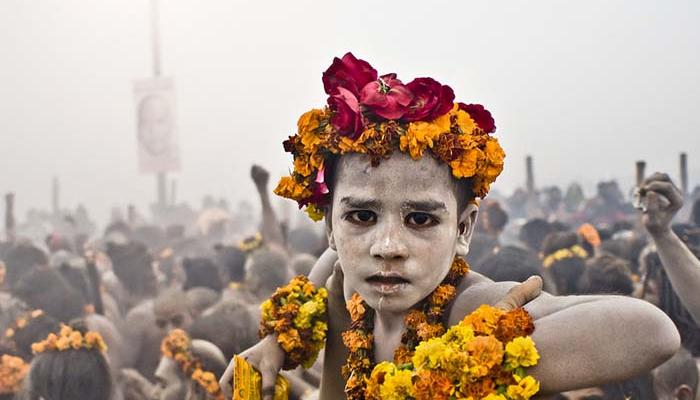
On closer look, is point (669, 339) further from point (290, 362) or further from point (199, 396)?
point (199, 396)

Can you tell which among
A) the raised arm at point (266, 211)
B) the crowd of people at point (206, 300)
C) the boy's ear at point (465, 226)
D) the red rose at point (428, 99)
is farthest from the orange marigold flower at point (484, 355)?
the raised arm at point (266, 211)

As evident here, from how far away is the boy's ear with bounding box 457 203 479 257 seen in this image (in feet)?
10.3

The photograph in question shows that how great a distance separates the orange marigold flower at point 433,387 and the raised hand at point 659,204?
2.17 meters

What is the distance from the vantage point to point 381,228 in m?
2.95

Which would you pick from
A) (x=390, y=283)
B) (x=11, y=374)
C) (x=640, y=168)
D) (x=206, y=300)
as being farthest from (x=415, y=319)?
(x=640, y=168)

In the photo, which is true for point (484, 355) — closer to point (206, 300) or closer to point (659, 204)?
point (659, 204)

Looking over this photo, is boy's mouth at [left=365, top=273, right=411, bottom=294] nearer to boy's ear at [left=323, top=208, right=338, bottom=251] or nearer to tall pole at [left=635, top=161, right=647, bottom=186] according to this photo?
boy's ear at [left=323, top=208, right=338, bottom=251]

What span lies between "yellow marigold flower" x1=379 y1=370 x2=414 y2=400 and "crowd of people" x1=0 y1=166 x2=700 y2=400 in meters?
1.62

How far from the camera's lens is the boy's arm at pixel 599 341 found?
2514 mm

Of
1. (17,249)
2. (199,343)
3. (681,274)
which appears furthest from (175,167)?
(681,274)

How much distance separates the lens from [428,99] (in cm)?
299

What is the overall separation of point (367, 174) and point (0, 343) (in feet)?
14.2

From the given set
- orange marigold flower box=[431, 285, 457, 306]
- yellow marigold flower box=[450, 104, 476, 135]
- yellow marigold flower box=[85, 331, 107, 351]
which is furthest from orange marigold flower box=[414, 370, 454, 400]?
yellow marigold flower box=[85, 331, 107, 351]

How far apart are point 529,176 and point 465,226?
51.4 feet
